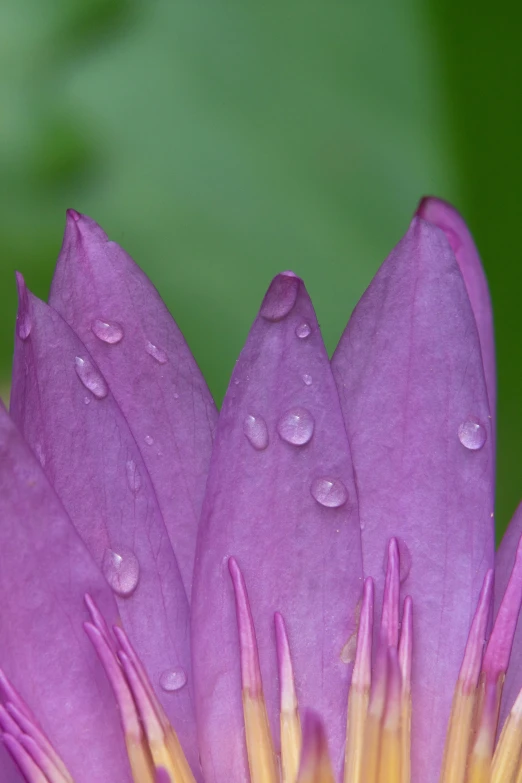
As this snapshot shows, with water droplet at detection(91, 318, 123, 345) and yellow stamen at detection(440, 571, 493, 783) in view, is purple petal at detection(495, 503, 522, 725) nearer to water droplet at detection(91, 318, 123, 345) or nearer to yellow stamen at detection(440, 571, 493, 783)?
yellow stamen at detection(440, 571, 493, 783)

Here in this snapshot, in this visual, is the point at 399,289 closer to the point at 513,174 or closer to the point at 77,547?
the point at 77,547

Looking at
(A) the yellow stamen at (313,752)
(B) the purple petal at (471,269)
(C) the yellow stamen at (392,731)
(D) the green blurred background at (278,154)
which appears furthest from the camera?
(D) the green blurred background at (278,154)

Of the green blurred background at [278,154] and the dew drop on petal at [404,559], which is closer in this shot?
the dew drop on petal at [404,559]

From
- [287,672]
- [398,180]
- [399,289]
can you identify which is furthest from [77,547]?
[398,180]

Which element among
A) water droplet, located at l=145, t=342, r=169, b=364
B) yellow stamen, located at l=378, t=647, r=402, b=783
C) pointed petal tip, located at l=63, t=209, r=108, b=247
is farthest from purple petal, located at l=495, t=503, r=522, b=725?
pointed petal tip, located at l=63, t=209, r=108, b=247

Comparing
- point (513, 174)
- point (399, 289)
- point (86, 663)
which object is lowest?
point (86, 663)

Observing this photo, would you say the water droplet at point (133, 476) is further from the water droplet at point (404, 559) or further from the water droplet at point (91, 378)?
the water droplet at point (404, 559)

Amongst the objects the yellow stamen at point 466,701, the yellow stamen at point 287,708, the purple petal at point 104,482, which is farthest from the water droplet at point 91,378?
the yellow stamen at point 466,701
